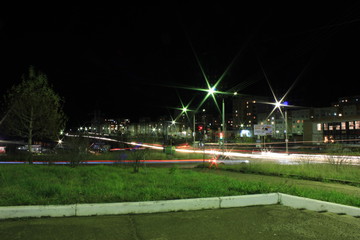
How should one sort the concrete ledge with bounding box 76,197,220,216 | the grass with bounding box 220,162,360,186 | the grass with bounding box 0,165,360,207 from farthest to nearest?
the grass with bounding box 220,162,360,186, the grass with bounding box 0,165,360,207, the concrete ledge with bounding box 76,197,220,216

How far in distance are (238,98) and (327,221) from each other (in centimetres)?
16079

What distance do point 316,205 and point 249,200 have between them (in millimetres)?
1490

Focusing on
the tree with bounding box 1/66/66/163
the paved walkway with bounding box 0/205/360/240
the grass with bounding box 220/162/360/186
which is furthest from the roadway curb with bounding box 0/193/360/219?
the tree with bounding box 1/66/66/163

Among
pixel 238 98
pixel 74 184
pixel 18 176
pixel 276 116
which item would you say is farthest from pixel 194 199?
pixel 238 98

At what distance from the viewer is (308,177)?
1288cm

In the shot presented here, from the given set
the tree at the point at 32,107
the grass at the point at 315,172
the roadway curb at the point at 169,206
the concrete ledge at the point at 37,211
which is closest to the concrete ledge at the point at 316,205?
the roadway curb at the point at 169,206

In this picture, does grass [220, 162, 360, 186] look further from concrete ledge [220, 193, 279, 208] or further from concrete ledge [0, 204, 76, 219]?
concrete ledge [0, 204, 76, 219]

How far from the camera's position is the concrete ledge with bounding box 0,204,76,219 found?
18.0 ft

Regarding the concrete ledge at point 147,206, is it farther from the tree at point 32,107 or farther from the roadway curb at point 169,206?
the tree at point 32,107

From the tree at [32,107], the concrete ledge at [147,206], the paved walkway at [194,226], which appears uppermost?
the tree at [32,107]

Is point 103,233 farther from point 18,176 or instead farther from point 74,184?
point 18,176

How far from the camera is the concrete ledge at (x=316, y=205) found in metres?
6.39

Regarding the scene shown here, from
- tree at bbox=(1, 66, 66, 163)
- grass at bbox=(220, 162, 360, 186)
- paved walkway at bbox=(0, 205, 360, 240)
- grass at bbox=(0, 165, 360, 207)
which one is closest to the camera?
paved walkway at bbox=(0, 205, 360, 240)

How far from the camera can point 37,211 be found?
222 inches
